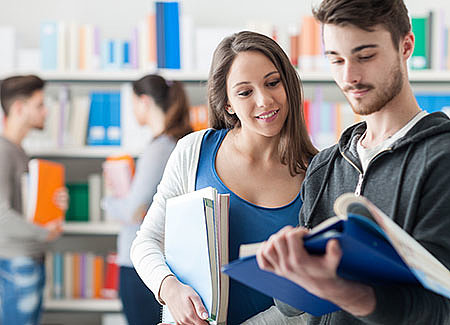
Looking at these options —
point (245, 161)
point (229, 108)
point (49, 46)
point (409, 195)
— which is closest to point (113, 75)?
point (49, 46)

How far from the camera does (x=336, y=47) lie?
0.87 m

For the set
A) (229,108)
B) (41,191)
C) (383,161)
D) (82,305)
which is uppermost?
(229,108)

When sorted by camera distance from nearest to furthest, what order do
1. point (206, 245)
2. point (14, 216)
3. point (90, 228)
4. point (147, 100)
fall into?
point (206, 245), point (147, 100), point (14, 216), point (90, 228)

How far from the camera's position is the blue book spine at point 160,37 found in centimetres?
299

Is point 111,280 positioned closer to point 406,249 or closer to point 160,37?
point 160,37

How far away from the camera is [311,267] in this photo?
26.2 inches

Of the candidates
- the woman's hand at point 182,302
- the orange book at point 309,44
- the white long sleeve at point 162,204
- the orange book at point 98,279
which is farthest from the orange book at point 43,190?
the woman's hand at point 182,302

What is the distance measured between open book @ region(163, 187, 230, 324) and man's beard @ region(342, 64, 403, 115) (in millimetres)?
344

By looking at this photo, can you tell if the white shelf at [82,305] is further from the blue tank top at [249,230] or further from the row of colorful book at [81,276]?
the blue tank top at [249,230]

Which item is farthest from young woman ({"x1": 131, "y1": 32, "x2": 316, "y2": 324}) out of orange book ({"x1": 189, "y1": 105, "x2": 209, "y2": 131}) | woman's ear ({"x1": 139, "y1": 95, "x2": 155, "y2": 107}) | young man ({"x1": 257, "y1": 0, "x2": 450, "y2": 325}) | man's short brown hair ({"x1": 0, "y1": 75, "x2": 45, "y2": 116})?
man's short brown hair ({"x1": 0, "y1": 75, "x2": 45, "y2": 116})

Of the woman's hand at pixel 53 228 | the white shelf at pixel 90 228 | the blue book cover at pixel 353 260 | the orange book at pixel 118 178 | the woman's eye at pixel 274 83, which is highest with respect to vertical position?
the woman's eye at pixel 274 83

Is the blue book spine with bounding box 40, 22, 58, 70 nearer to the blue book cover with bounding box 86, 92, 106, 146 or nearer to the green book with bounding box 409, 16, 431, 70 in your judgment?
the blue book cover with bounding box 86, 92, 106, 146

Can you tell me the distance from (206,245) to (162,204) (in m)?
0.24

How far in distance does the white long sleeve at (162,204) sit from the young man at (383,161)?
36 centimetres
